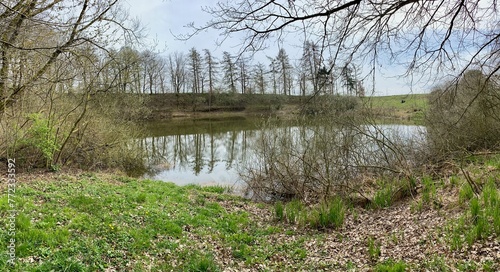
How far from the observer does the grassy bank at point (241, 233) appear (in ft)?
14.0

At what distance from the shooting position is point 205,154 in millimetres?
18719

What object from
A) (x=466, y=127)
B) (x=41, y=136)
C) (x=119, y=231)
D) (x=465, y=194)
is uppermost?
(x=41, y=136)

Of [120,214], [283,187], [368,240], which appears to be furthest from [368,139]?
[120,214]

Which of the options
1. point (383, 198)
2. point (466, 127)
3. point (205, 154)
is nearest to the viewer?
point (383, 198)

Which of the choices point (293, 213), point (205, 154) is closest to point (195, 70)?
point (205, 154)

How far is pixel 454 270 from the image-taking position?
13.0ft

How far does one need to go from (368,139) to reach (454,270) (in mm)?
6312

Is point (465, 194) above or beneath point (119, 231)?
above

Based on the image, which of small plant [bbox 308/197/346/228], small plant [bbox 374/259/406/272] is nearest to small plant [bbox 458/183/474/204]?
small plant [bbox 308/197/346/228]

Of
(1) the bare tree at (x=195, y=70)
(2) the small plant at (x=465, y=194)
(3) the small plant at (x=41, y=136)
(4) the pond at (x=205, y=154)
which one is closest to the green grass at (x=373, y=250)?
(2) the small plant at (x=465, y=194)

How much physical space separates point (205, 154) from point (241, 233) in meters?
12.6

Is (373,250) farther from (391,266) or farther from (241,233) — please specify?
(241,233)

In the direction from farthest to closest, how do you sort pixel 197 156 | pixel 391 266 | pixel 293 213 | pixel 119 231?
pixel 197 156 → pixel 293 213 → pixel 119 231 → pixel 391 266

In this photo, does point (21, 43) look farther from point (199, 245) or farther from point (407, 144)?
point (407, 144)
